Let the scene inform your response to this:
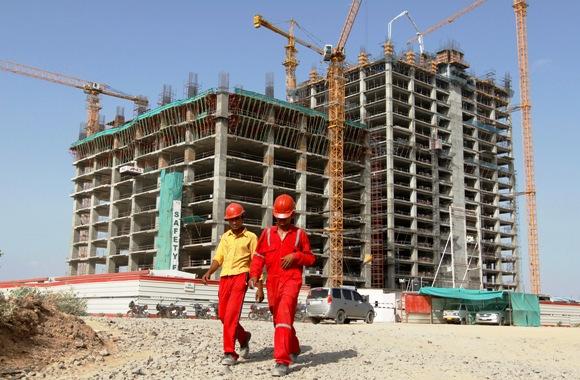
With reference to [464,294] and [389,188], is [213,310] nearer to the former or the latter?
[464,294]

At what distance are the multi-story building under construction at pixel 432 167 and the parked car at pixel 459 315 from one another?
48020 millimetres

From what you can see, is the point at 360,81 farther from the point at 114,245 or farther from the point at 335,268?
the point at 114,245

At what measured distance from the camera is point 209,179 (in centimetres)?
6575

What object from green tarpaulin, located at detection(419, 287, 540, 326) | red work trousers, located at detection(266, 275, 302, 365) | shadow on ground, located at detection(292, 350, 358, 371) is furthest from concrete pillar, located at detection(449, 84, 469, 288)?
red work trousers, located at detection(266, 275, 302, 365)

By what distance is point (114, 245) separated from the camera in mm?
79625

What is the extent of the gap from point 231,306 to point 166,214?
59133 millimetres

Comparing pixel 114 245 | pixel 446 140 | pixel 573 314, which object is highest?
pixel 446 140

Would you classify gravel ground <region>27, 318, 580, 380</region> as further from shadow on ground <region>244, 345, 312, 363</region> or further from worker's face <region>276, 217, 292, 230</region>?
worker's face <region>276, 217, 292, 230</region>

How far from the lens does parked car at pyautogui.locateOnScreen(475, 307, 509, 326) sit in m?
35.9

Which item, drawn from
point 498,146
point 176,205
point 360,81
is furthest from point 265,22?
point 498,146

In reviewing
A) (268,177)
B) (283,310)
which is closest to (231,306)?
(283,310)

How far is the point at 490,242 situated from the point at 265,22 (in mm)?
54049

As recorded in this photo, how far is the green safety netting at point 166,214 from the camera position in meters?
65.1

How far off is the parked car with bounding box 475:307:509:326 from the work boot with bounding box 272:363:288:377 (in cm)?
3089
